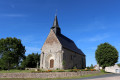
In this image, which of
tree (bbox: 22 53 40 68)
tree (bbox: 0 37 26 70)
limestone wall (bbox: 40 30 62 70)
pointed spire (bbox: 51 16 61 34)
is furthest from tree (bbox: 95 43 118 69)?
tree (bbox: 22 53 40 68)

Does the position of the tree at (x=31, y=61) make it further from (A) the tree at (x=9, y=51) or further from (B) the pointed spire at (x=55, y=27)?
(B) the pointed spire at (x=55, y=27)

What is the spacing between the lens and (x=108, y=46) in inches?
1307

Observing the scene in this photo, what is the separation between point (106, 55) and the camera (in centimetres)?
3192

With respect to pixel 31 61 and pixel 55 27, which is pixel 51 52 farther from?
pixel 31 61

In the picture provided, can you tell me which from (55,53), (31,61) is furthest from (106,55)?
(31,61)

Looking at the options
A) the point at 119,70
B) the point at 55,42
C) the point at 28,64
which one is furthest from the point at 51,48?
the point at 119,70

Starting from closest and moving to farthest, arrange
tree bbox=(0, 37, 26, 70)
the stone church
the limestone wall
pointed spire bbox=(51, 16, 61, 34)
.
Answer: the stone church
the limestone wall
pointed spire bbox=(51, 16, 61, 34)
tree bbox=(0, 37, 26, 70)

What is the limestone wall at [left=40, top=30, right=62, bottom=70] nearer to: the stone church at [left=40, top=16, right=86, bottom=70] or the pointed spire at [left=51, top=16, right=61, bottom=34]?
the stone church at [left=40, top=16, right=86, bottom=70]

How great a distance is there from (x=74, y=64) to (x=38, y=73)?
18856mm

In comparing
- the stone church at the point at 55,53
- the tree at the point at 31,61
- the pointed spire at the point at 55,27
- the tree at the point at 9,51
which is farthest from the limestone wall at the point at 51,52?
the tree at the point at 31,61

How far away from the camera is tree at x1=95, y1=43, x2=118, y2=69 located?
31.9 meters

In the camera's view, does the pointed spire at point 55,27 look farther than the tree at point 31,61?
No

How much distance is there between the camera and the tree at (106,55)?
31.9 meters

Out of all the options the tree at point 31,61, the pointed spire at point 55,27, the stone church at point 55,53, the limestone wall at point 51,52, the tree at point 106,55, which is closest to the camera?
the stone church at point 55,53
